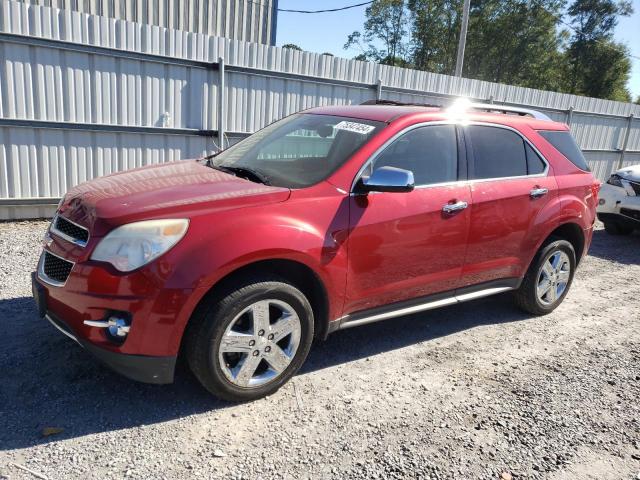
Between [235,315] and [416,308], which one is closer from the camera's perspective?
[235,315]

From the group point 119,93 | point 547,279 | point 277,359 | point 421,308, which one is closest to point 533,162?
point 547,279

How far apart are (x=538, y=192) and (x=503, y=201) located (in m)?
0.49

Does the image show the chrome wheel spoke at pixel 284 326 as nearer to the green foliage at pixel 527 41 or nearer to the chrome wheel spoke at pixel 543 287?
the chrome wheel spoke at pixel 543 287

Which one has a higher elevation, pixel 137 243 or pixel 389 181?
pixel 389 181

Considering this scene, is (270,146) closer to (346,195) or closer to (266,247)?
(346,195)

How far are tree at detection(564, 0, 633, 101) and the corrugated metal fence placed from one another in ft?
124

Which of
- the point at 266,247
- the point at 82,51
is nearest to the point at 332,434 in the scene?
the point at 266,247

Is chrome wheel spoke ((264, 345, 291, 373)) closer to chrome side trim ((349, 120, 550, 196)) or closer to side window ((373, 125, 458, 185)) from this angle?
chrome side trim ((349, 120, 550, 196))

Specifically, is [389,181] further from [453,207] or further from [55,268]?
[55,268]

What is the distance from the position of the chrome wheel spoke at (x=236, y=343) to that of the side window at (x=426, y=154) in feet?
4.73

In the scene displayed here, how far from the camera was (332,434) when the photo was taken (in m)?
2.89

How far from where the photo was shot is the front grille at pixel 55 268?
285 cm

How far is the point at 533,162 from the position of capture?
4492 mm

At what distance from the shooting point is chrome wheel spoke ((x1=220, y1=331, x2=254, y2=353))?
9.50 feet
